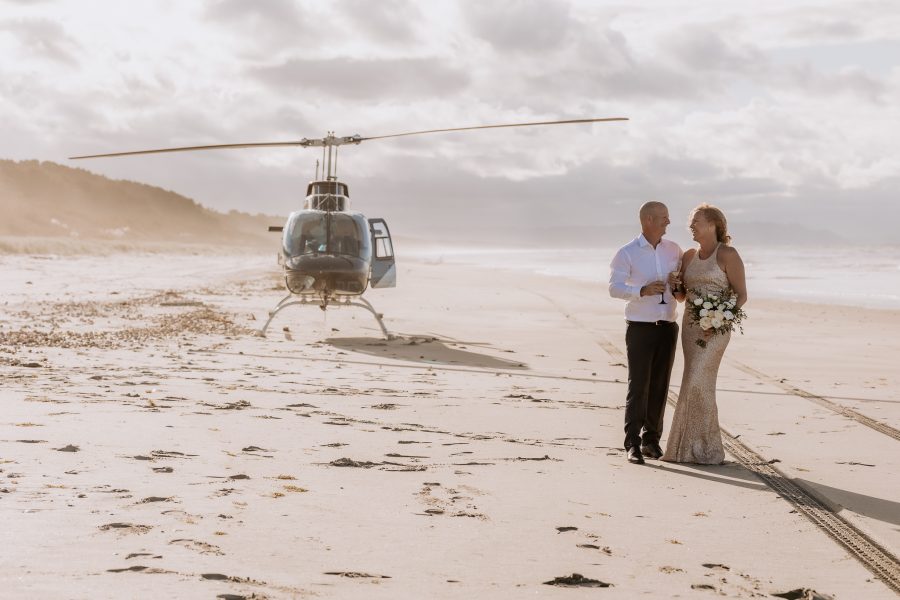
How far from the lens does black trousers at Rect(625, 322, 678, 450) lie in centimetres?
675

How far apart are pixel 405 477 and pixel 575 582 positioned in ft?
6.57

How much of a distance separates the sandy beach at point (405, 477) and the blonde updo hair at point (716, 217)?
64.5 inches

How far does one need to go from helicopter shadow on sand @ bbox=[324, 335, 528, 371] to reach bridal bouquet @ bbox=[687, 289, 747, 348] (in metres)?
5.42

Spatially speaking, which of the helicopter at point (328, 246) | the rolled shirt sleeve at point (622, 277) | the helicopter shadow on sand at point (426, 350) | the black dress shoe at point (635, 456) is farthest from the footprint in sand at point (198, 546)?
the helicopter at point (328, 246)

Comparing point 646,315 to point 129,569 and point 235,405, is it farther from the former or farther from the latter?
point 129,569

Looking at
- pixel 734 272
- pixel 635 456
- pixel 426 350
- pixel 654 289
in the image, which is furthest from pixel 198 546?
pixel 426 350

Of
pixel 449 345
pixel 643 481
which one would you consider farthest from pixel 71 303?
pixel 643 481

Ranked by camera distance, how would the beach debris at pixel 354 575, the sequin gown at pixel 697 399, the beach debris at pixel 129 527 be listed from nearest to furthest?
the beach debris at pixel 354 575
the beach debris at pixel 129 527
the sequin gown at pixel 697 399

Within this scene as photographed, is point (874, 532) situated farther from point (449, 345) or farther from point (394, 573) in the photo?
point (449, 345)

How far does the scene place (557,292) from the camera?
3045cm

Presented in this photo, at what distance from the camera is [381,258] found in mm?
15812

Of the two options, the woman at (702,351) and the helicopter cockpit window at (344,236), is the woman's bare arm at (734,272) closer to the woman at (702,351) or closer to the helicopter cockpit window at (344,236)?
the woman at (702,351)

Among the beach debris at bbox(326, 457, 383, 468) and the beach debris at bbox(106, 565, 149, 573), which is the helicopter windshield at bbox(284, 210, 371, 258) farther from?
the beach debris at bbox(106, 565, 149, 573)

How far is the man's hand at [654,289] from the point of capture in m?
6.50
